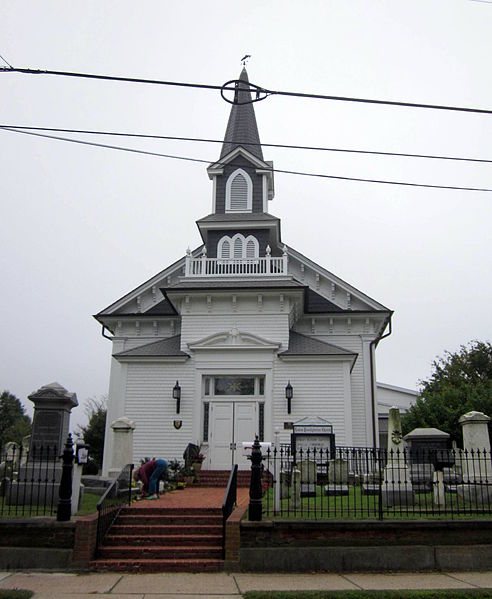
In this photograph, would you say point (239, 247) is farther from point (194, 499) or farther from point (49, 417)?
point (194, 499)

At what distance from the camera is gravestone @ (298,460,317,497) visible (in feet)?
48.8

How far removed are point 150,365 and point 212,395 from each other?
2588 millimetres

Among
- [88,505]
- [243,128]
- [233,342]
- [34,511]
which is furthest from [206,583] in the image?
[243,128]

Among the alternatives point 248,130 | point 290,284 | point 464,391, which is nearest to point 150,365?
point 290,284

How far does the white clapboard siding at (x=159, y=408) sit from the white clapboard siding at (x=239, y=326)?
1125mm

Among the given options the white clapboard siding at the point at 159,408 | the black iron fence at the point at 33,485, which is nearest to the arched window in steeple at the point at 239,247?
the white clapboard siding at the point at 159,408

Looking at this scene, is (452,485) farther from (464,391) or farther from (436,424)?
(464,391)

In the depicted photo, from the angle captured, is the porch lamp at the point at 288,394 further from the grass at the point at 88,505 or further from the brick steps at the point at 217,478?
the grass at the point at 88,505

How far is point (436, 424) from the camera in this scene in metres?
31.7

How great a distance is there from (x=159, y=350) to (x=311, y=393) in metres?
5.90

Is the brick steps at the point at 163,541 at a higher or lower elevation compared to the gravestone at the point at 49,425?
lower

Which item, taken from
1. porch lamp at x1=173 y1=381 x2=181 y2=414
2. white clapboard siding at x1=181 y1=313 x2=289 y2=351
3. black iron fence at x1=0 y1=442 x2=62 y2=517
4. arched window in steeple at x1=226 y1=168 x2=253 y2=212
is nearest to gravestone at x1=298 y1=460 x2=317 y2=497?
black iron fence at x1=0 y1=442 x2=62 y2=517

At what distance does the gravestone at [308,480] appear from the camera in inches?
585

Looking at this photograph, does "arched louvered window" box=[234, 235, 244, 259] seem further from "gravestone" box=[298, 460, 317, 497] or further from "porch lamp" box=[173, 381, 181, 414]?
"gravestone" box=[298, 460, 317, 497]
